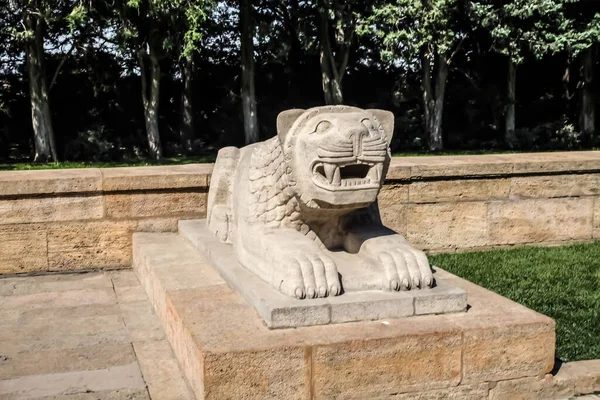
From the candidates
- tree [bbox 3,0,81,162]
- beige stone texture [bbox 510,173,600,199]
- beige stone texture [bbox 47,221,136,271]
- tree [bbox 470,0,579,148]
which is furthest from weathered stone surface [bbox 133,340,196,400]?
tree [bbox 470,0,579,148]

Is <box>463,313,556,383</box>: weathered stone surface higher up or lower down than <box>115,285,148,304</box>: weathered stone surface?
higher up

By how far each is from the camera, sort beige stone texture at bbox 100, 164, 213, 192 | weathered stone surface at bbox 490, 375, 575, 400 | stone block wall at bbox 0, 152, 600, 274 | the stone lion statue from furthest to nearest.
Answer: beige stone texture at bbox 100, 164, 213, 192
stone block wall at bbox 0, 152, 600, 274
the stone lion statue
weathered stone surface at bbox 490, 375, 575, 400

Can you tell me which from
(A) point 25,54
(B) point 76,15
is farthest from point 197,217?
(A) point 25,54

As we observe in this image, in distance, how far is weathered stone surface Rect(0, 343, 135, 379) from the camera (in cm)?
368

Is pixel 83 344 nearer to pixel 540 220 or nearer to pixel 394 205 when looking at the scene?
pixel 394 205

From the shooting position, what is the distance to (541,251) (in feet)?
22.0

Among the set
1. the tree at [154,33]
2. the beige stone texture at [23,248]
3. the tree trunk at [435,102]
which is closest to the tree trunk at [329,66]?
the tree trunk at [435,102]

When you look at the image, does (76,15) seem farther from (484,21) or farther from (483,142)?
(483,142)

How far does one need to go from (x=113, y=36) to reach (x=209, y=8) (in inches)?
124

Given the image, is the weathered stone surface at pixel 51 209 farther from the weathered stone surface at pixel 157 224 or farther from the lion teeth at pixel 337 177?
the lion teeth at pixel 337 177

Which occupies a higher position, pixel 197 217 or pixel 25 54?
pixel 25 54

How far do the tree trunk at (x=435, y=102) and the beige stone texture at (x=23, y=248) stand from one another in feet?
56.8

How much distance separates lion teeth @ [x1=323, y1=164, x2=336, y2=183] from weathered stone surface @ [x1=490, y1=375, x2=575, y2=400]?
1.30 metres

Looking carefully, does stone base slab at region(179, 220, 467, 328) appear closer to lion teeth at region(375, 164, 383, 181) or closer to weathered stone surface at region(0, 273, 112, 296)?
lion teeth at region(375, 164, 383, 181)
